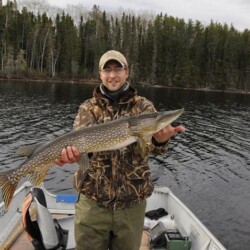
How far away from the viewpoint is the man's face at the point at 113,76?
3800 mm

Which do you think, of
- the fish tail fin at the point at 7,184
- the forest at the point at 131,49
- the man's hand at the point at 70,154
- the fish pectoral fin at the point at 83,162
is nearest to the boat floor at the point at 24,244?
the fish tail fin at the point at 7,184

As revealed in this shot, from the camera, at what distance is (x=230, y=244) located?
9.87 metres

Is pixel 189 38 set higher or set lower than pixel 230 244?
higher

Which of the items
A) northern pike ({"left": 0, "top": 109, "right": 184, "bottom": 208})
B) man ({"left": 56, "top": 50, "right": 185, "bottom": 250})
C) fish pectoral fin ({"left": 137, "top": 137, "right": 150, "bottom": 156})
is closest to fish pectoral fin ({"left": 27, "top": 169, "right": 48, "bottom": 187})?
northern pike ({"left": 0, "top": 109, "right": 184, "bottom": 208})

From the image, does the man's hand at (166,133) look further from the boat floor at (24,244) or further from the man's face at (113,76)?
the boat floor at (24,244)

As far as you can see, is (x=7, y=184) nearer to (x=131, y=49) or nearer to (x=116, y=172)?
(x=116, y=172)

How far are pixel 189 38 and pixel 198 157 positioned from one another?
6809 cm

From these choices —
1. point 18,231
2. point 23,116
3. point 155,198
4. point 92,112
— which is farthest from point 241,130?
point 92,112

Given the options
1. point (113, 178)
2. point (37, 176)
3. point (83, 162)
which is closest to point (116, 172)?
point (113, 178)

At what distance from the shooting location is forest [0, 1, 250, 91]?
69312 millimetres

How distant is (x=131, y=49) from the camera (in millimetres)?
→ 78375

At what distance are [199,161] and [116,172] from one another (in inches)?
567

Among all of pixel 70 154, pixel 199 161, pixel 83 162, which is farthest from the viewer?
pixel 199 161

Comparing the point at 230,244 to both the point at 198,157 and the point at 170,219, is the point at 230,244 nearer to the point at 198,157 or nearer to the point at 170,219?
the point at 170,219
